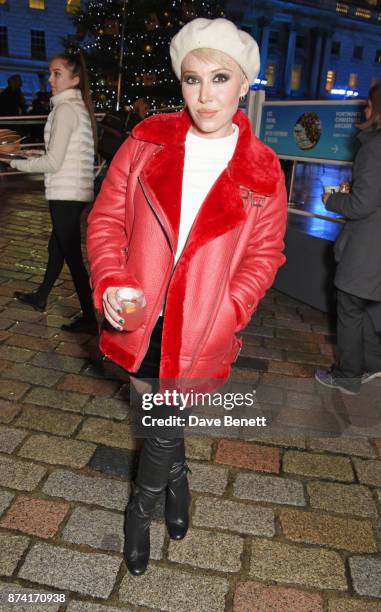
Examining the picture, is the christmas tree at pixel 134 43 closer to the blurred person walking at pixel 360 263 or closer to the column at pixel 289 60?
the blurred person walking at pixel 360 263

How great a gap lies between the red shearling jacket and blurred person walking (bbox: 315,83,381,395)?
161cm

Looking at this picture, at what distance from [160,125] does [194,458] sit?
6.39 feet

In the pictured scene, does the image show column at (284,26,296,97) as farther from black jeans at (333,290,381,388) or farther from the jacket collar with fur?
the jacket collar with fur

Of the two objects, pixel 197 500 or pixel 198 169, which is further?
pixel 197 500

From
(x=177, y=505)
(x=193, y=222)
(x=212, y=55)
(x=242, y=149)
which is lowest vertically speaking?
(x=177, y=505)

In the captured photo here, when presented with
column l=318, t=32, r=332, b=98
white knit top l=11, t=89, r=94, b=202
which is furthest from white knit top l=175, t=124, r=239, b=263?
column l=318, t=32, r=332, b=98

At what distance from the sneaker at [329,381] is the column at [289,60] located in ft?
212

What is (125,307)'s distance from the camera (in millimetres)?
1787

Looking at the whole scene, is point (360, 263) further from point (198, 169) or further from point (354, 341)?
point (198, 169)

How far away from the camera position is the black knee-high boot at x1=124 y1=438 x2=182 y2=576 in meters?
2.20

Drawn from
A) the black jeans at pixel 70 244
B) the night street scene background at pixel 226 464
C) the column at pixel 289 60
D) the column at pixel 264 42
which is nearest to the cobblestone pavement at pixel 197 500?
the night street scene background at pixel 226 464

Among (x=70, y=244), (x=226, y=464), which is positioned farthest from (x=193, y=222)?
(x=70, y=244)

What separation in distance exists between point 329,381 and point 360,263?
0.99 meters

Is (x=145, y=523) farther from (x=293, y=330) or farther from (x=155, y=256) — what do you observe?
Answer: (x=293, y=330)
